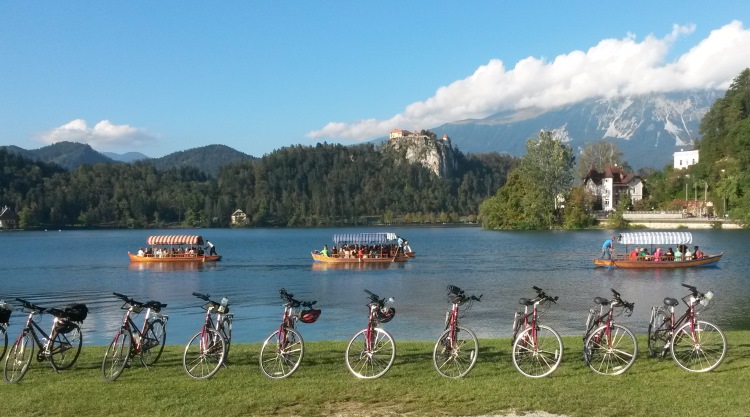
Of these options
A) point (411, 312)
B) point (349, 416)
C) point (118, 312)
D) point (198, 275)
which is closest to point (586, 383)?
point (349, 416)

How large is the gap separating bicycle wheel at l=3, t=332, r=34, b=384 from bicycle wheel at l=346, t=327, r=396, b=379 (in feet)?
18.4

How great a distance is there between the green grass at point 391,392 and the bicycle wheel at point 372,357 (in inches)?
7.3

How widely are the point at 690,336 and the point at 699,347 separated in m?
0.24

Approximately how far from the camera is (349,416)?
10.0m

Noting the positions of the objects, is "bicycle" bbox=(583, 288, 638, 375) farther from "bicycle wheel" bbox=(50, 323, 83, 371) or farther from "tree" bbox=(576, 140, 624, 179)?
"tree" bbox=(576, 140, 624, 179)

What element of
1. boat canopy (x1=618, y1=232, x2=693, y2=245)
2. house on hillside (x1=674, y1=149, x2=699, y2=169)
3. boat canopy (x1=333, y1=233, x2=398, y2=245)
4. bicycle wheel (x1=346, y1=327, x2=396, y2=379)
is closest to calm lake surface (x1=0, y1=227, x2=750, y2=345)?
boat canopy (x1=618, y1=232, x2=693, y2=245)

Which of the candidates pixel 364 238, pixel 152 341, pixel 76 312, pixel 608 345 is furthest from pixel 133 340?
pixel 364 238

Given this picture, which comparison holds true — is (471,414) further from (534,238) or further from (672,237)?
(534,238)

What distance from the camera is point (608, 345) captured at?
12.4 m

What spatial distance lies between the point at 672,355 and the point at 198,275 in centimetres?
4993

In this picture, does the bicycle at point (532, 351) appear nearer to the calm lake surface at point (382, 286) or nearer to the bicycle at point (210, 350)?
the bicycle at point (210, 350)

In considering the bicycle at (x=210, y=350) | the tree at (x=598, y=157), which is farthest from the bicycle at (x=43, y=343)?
the tree at (x=598, y=157)

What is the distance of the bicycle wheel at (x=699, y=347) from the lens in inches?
489

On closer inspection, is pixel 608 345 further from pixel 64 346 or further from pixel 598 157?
pixel 598 157
